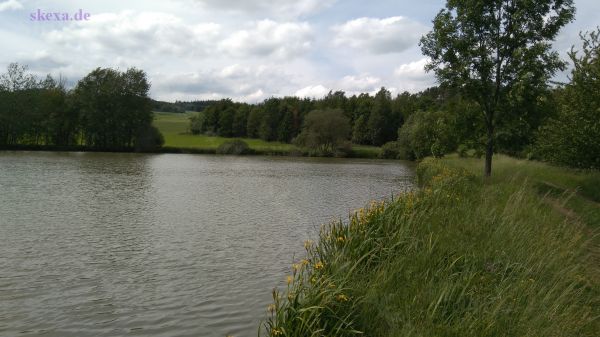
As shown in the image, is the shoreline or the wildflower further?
the shoreline

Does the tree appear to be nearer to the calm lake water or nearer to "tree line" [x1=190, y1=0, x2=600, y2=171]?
"tree line" [x1=190, y1=0, x2=600, y2=171]

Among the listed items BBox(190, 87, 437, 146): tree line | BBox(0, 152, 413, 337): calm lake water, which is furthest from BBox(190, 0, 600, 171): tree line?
BBox(190, 87, 437, 146): tree line

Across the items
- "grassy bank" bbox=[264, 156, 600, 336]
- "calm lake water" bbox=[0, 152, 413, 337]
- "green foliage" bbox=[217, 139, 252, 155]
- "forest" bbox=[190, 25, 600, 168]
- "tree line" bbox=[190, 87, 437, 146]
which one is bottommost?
"calm lake water" bbox=[0, 152, 413, 337]

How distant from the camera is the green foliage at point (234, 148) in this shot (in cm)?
9119

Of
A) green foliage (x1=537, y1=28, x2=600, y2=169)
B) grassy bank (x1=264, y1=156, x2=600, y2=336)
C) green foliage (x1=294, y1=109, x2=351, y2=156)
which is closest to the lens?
grassy bank (x1=264, y1=156, x2=600, y2=336)

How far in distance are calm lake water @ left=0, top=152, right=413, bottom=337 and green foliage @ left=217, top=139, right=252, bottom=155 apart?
65.8 metres

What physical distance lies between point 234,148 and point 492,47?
2821 inches

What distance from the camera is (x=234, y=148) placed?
91.7 metres

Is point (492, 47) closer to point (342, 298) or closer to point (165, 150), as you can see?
point (342, 298)

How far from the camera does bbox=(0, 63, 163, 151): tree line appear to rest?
7812cm

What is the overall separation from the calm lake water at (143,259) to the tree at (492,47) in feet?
27.6

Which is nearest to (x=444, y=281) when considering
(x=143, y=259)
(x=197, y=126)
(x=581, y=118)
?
(x=143, y=259)

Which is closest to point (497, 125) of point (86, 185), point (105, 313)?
point (105, 313)

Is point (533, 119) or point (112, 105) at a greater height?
point (112, 105)
